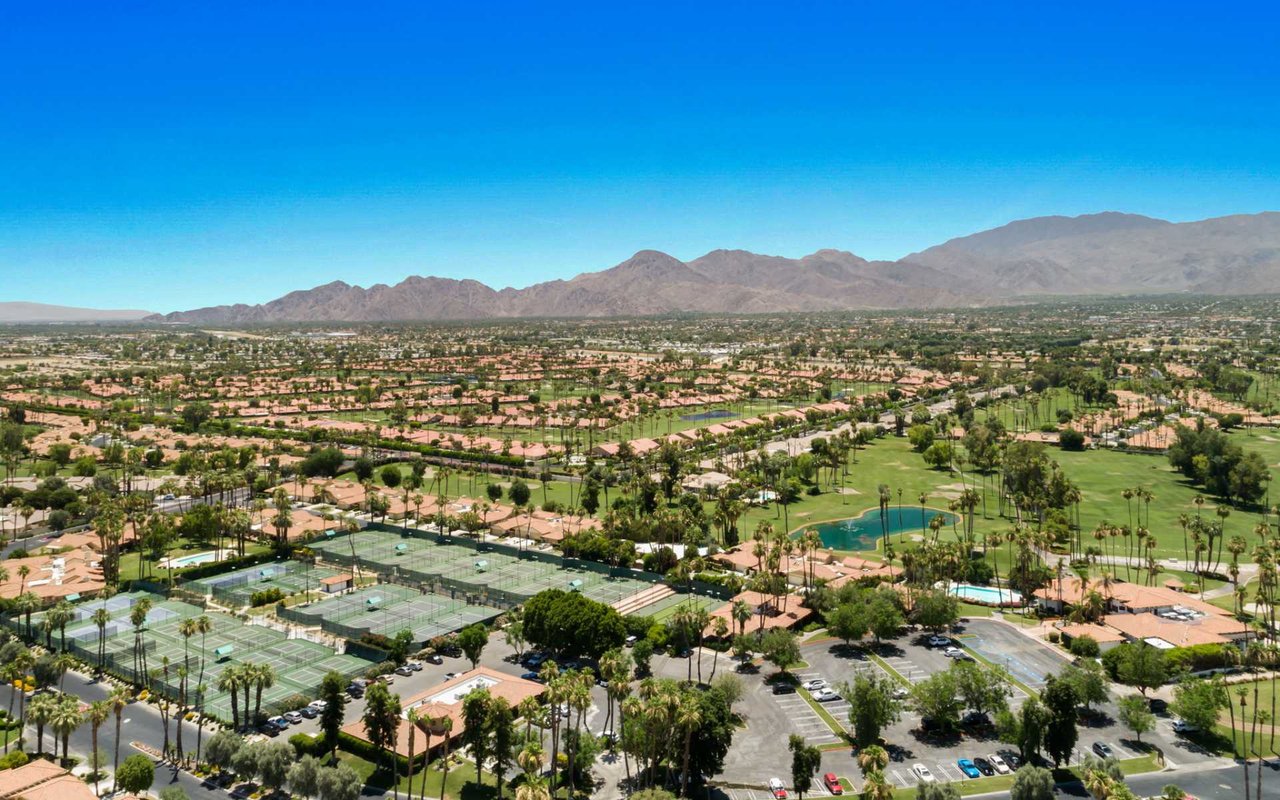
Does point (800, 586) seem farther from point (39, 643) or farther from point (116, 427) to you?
point (116, 427)

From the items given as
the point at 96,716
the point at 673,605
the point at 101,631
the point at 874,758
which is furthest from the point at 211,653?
the point at 874,758

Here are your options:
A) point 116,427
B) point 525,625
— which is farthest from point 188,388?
point 525,625

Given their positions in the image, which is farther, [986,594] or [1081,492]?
[1081,492]

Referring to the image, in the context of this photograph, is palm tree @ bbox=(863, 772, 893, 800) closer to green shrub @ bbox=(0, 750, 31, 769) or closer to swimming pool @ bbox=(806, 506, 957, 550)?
green shrub @ bbox=(0, 750, 31, 769)

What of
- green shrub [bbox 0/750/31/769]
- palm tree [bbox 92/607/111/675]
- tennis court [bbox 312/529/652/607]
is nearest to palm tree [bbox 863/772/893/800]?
tennis court [bbox 312/529/652/607]

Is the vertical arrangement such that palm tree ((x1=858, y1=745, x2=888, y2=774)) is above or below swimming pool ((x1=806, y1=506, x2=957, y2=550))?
above

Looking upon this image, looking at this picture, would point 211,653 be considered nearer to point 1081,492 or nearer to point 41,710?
point 41,710
